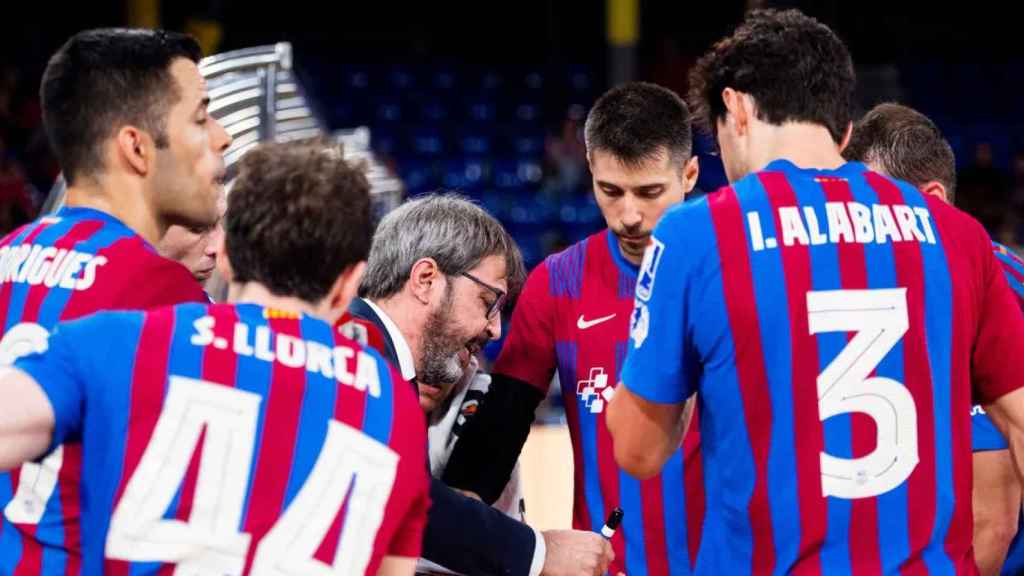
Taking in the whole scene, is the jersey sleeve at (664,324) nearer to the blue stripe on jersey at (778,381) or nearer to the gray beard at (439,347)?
the blue stripe on jersey at (778,381)

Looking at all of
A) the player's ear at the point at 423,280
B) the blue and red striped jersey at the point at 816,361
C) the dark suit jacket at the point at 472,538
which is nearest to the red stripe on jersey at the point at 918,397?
the blue and red striped jersey at the point at 816,361

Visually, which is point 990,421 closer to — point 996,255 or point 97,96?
point 996,255

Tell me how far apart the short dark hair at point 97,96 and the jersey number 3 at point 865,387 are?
3.69ft

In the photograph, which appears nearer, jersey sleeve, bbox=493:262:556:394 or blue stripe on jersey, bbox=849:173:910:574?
blue stripe on jersey, bbox=849:173:910:574

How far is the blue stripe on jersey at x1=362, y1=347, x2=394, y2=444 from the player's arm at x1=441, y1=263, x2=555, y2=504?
1.20 meters

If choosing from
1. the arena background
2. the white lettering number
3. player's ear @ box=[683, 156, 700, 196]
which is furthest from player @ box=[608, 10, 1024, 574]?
the arena background

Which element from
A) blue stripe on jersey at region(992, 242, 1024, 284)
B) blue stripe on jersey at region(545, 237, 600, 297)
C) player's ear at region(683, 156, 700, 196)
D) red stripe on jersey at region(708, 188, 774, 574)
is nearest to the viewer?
red stripe on jersey at region(708, 188, 774, 574)

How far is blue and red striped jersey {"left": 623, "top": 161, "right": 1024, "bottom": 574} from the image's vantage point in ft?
7.25

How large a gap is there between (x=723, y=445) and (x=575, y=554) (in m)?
0.62

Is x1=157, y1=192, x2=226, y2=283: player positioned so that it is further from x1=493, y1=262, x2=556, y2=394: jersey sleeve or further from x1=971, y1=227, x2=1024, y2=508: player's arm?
x1=971, y1=227, x2=1024, y2=508: player's arm

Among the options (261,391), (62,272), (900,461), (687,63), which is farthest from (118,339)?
(687,63)

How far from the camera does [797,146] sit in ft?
7.60

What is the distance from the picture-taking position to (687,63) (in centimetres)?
1586

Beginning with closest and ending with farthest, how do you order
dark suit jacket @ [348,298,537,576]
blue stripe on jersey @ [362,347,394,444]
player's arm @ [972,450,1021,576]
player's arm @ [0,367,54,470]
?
player's arm @ [0,367,54,470] < blue stripe on jersey @ [362,347,394,444] < dark suit jacket @ [348,298,537,576] < player's arm @ [972,450,1021,576]
